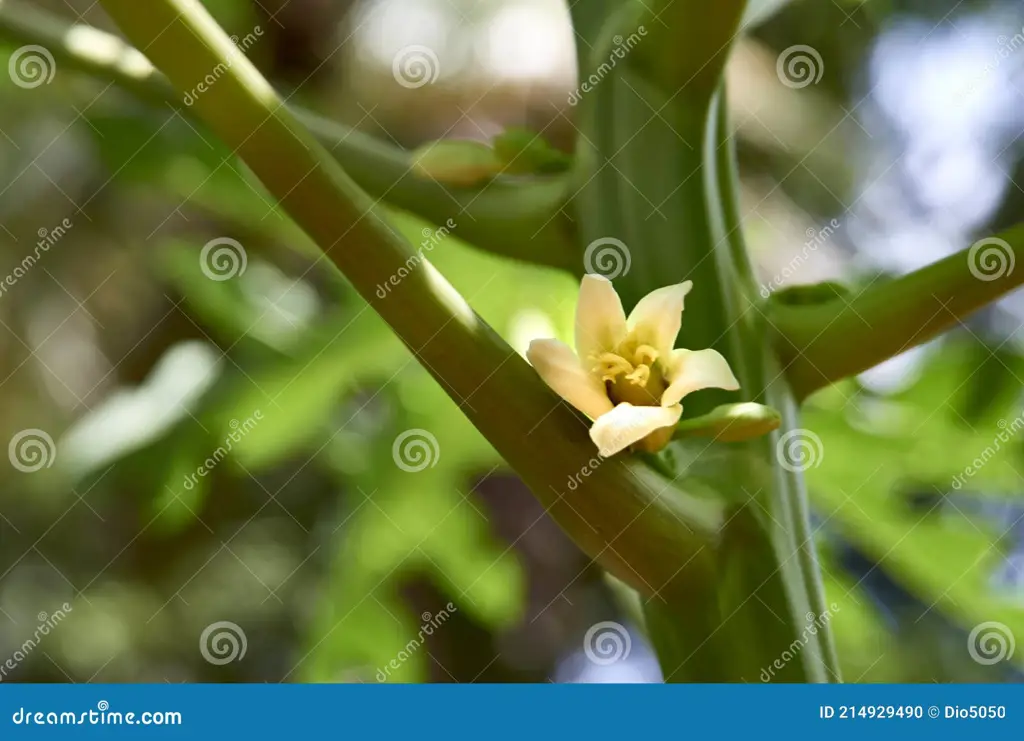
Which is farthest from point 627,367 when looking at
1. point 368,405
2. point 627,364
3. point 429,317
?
point 368,405

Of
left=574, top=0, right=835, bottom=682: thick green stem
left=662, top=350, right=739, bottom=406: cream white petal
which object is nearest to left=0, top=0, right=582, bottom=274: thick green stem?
left=574, top=0, right=835, bottom=682: thick green stem

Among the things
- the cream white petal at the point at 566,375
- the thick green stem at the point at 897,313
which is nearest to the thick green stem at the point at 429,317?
the cream white petal at the point at 566,375

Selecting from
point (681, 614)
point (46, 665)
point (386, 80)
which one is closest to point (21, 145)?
point (386, 80)

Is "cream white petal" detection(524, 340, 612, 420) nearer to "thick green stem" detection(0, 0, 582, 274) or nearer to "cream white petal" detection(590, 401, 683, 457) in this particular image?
"cream white petal" detection(590, 401, 683, 457)

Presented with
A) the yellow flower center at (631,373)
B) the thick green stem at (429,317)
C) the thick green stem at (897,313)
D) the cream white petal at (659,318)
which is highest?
the thick green stem at (897,313)

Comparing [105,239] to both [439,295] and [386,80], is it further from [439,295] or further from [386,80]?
[439,295]

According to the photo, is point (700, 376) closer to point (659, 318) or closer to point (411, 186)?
point (659, 318)

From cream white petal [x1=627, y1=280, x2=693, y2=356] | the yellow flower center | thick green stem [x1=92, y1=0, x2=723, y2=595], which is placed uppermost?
cream white petal [x1=627, y1=280, x2=693, y2=356]

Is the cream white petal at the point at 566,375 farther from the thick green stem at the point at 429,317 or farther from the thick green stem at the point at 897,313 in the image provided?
the thick green stem at the point at 897,313
